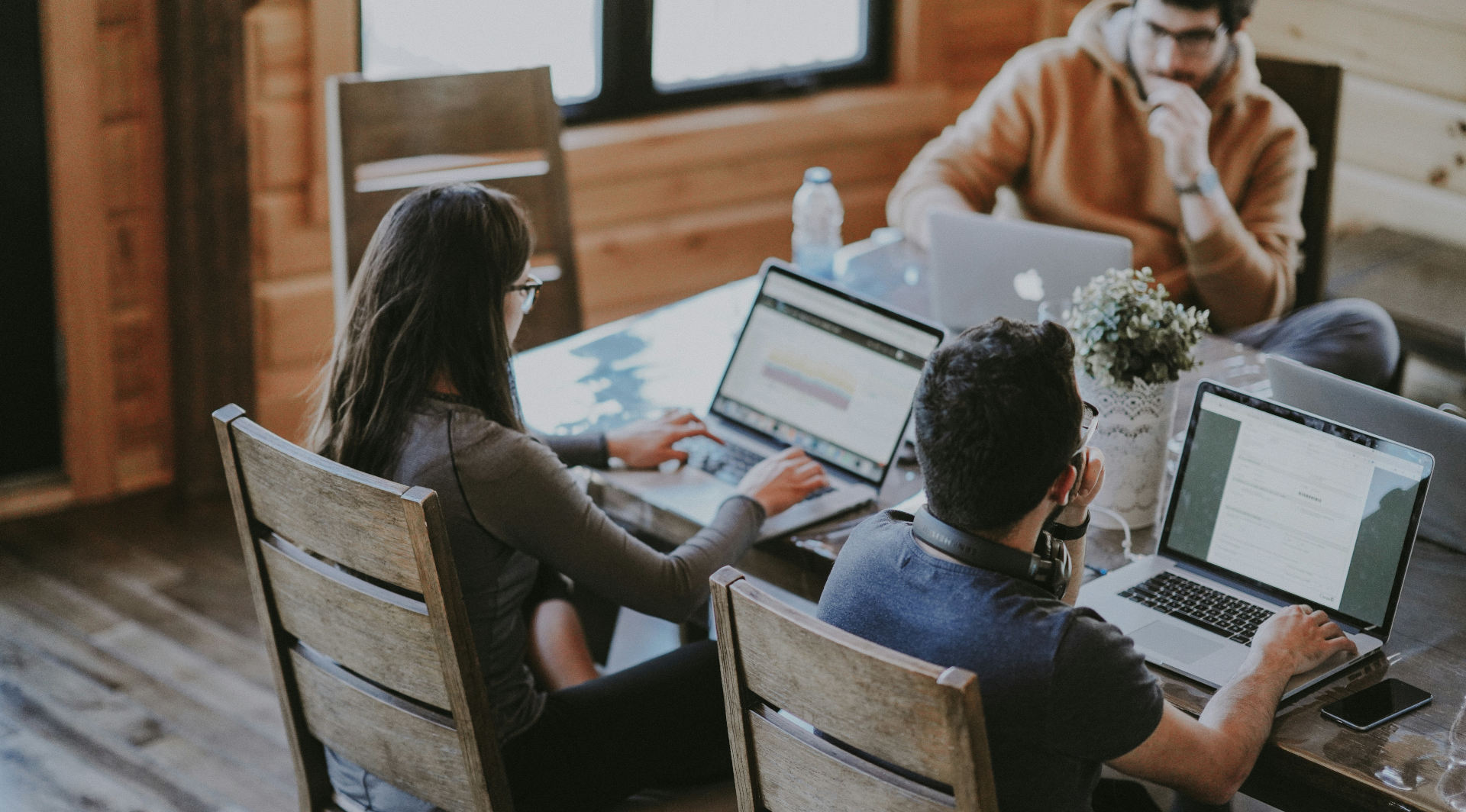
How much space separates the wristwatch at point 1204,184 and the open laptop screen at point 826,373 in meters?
0.94

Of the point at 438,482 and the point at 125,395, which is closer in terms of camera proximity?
the point at 438,482

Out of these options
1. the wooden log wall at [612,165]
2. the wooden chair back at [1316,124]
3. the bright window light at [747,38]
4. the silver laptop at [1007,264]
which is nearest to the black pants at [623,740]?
the silver laptop at [1007,264]

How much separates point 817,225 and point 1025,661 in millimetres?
1465

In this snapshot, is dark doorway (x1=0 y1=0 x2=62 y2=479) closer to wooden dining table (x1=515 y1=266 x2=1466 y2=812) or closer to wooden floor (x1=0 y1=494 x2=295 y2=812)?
wooden floor (x1=0 y1=494 x2=295 y2=812)

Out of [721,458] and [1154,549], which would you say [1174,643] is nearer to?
[1154,549]

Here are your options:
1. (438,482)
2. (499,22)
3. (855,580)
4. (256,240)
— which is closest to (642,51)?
(499,22)

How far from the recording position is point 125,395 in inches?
130

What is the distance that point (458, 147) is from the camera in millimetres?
2670

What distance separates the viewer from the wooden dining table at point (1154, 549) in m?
1.40

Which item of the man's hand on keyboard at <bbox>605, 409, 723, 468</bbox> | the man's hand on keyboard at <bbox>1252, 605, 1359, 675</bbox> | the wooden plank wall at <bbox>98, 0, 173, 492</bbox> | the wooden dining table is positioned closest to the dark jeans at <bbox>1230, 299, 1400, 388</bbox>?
the wooden dining table

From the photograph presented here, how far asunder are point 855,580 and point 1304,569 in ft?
1.98

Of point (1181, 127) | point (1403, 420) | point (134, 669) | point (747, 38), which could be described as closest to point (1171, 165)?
point (1181, 127)

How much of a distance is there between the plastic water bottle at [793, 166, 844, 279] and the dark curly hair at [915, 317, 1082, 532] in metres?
1.28

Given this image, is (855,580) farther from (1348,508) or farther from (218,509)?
(218,509)
